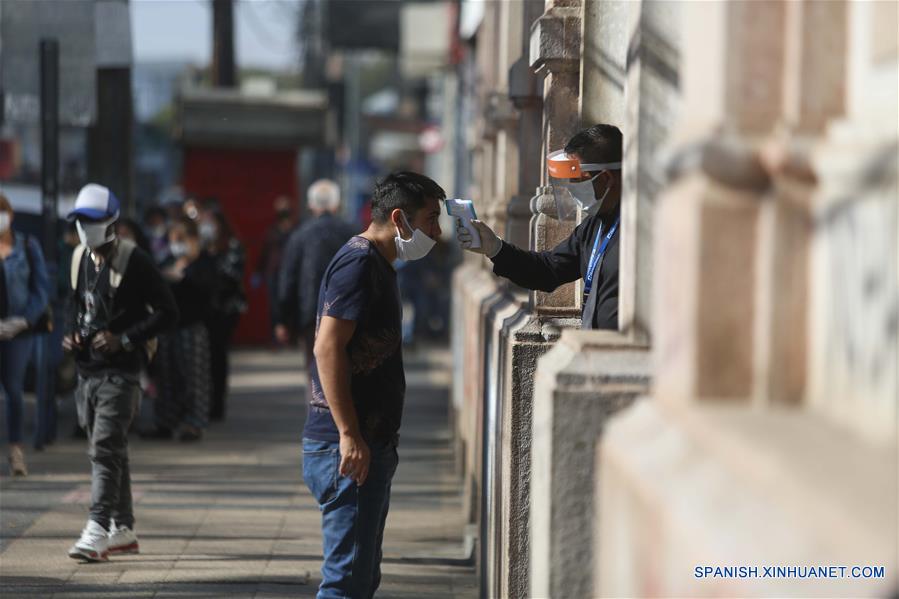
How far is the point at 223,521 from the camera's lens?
881cm

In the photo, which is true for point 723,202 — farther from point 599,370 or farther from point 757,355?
point 599,370

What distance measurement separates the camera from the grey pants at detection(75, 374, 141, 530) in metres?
7.47

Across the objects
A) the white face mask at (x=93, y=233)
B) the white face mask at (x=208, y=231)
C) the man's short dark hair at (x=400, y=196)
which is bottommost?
the white face mask at (x=208, y=231)

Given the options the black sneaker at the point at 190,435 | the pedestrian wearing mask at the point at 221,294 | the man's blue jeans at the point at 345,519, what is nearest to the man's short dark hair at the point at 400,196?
the man's blue jeans at the point at 345,519

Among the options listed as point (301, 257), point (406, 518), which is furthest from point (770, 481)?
point (301, 257)

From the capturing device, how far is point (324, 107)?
21.0 metres

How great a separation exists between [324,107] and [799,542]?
1899cm

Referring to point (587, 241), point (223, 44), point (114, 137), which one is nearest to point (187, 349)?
point (114, 137)

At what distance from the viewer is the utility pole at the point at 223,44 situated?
2603 centimetres

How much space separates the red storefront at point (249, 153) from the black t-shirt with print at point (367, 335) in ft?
51.0

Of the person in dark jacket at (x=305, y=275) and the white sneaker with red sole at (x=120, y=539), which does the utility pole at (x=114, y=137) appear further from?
the white sneaker with red sole at (x=120, y=539)

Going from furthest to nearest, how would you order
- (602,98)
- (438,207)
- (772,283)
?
1. (602,98)
2. (438,207)
3. (772,283)

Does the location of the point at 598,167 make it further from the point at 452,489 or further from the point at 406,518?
the point at 452,489

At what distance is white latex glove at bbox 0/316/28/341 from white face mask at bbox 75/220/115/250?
259 cm
